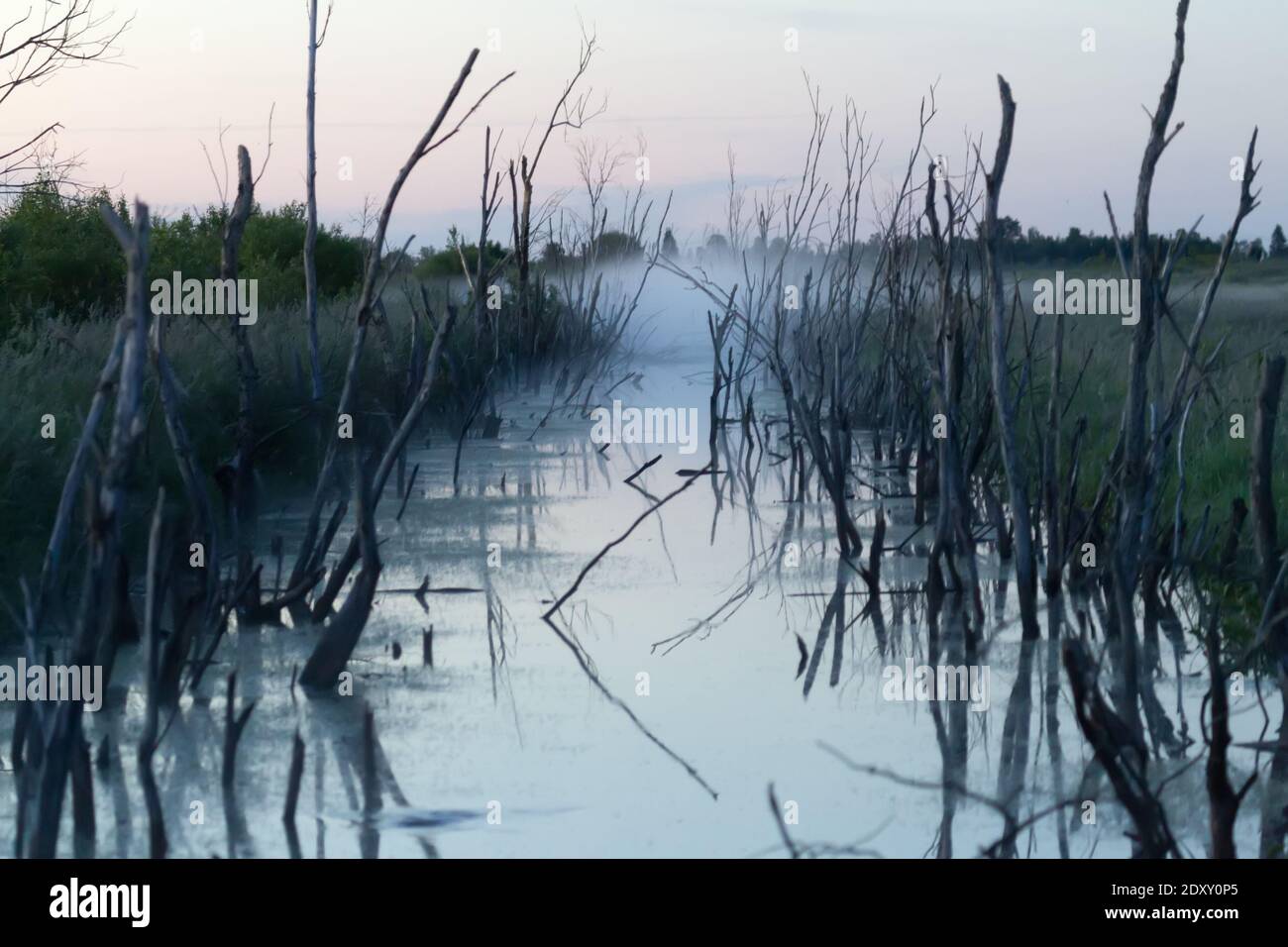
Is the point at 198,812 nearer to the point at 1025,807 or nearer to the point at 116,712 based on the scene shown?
the point at 116,712

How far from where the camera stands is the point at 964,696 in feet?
12.5

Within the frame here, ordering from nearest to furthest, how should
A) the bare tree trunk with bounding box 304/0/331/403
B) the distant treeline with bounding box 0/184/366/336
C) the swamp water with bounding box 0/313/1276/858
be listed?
the swamp water with bounding box 0/313/1276/858 → the bare tree trunk with bounding box 304/0/331/403 → the distant treeline with bounding box 0/184/366/336

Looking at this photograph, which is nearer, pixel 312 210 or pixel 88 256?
pixel 312 210

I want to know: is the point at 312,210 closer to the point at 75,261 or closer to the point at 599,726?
the point at 599,726

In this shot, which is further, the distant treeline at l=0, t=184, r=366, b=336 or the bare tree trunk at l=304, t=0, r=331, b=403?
the distant treeline at l=0, t=184, r=366, b=336

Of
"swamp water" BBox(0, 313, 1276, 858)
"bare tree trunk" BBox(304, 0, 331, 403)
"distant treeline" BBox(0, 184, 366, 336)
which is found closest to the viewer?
"swamp water" BBox(0, 313, 1276, 858)

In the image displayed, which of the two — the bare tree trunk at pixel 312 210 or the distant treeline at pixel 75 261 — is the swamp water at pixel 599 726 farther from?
the distant treeline at pixel 75 261

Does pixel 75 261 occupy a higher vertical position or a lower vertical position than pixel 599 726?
higher

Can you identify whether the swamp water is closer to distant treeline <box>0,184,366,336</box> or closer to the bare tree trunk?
the bare tree trunk

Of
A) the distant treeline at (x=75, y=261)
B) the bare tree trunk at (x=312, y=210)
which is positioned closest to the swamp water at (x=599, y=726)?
the bare tree trunk at (x=312, y=210)

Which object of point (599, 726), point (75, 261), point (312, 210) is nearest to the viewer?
point (599, 726)

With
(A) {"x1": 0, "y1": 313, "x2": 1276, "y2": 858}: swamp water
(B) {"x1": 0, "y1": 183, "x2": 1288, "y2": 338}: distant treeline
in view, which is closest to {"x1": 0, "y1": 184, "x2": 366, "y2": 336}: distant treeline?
(B) {"x1": 0, "y1": 183, "x2": 1288, "y2": 338}: distant treeline

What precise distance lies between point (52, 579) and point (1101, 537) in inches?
141

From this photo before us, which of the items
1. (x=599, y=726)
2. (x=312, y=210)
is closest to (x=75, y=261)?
(x=312, y=210)
